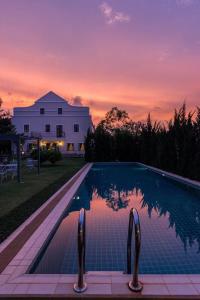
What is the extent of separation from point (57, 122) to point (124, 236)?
1493 inches

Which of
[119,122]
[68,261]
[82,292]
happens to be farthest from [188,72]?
[119,122]

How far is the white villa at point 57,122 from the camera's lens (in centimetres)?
4256

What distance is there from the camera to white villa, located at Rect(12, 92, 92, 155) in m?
42.6

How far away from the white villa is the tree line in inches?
460

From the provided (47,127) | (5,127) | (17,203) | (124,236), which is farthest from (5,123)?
(124,236)

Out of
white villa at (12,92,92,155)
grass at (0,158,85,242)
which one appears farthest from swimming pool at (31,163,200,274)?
white villa at (12,92,92,155)

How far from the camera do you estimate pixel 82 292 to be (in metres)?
3.02

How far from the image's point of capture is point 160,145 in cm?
1994

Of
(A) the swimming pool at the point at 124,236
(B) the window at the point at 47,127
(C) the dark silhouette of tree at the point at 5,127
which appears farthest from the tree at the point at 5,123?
(A) the swimming pool at the point at 124,236

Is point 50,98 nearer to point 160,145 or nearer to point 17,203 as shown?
point 160,145

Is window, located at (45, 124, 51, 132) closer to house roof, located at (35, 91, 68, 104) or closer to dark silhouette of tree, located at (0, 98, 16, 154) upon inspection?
house roof, located at (35, 91, 68, 104)

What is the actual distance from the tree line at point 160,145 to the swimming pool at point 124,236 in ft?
14.2

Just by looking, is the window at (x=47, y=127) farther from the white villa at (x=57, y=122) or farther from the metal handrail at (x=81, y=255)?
the metal handrail at (x=81, y=255)

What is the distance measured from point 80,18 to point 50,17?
4.51 feet
